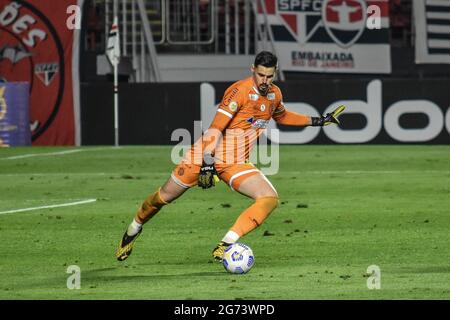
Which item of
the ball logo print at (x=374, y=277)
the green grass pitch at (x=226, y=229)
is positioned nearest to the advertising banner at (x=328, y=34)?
Answer: the green grass pitch at (x=226, y=229)

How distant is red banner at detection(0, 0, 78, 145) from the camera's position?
32969mm

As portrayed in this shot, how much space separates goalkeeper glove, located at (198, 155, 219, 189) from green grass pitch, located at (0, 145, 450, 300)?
2.81 ft

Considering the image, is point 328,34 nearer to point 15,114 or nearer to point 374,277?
point 15,114

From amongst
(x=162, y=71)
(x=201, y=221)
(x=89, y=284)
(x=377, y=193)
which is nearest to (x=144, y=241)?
(x=201, y=221)

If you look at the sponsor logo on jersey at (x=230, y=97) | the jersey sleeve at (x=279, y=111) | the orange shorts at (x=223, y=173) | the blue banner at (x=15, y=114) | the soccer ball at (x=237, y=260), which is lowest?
→ the blue banner at (x=15, y=114)

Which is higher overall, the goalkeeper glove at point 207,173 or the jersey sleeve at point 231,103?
the jersey sleeve at point 231,103

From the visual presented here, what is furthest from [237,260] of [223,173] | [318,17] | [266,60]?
[318,17]

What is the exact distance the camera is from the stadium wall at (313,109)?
1258 inches

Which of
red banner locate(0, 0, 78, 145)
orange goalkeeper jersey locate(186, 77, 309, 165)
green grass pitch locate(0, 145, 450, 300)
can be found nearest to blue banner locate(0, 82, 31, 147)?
red banner locate(0, 0, 78, 145)

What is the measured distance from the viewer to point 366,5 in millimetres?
36219

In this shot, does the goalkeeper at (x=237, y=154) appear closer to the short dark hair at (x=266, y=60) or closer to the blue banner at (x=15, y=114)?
the short dark hair at (x=266, y=60)

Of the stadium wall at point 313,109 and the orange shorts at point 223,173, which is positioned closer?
the orange shorts at point 223,173

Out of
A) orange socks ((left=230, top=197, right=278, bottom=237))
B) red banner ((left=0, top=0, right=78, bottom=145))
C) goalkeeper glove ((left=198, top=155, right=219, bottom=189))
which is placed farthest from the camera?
red banner ((left=0, top=0, right=78, bottom=145))

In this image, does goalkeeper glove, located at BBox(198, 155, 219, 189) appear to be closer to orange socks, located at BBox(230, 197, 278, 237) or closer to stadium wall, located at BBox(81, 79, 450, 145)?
orange socks, located at BBox(230, 197, 278, 237)
